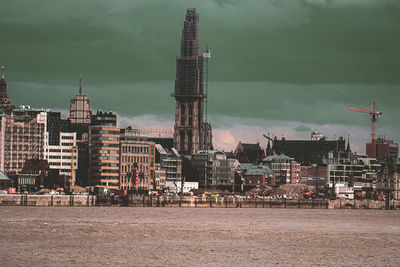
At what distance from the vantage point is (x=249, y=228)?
136 m

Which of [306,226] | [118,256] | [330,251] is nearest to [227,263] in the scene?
[118,256]

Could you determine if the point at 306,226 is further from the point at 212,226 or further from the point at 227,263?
the point at 227,263

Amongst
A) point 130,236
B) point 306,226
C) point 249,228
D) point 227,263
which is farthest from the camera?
point 306,226

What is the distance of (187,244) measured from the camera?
101375mm

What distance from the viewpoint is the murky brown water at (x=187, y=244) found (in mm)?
83688

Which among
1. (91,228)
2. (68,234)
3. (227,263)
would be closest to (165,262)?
(227,263)

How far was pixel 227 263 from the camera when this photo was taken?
8038cm

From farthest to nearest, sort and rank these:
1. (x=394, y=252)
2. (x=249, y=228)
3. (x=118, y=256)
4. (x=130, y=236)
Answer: (x=249, y=228) → (x=130, y=236) → (x=394, y=252) → (x=118, y=256)

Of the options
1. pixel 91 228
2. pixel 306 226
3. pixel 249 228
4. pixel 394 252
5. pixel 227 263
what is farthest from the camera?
pixel 306 226

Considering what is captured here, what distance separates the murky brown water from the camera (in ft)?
275

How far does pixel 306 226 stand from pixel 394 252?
5198 cm

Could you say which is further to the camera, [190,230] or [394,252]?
[190,230]

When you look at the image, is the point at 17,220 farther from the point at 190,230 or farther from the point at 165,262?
the point at 165,262

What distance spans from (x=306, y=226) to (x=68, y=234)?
48.0 m
